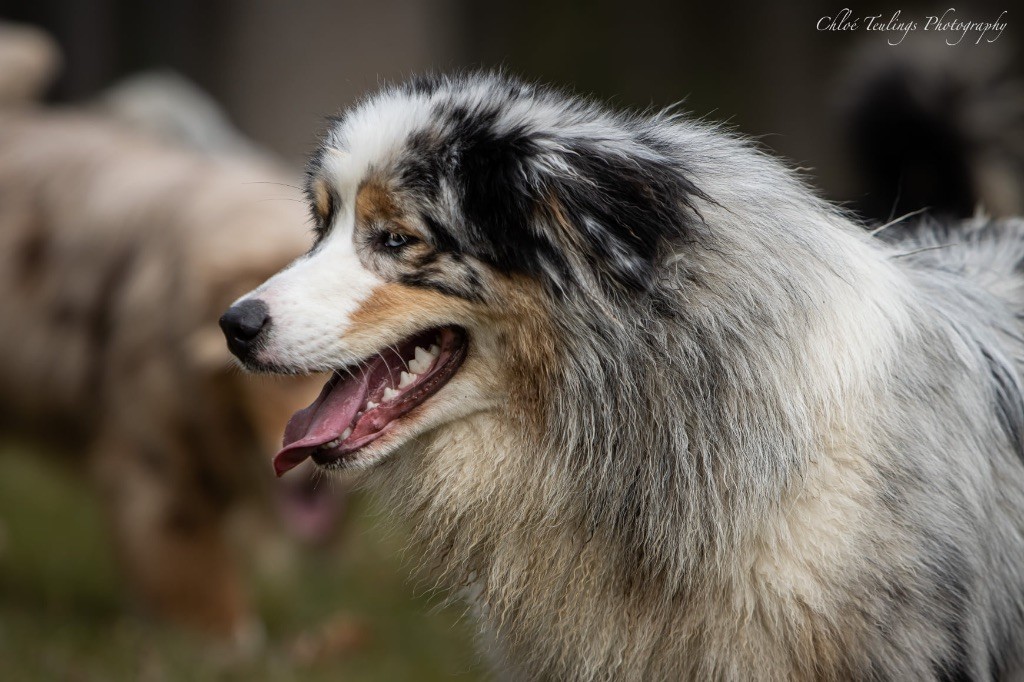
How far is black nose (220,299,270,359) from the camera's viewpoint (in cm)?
234

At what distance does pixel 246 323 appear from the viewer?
2.35 m

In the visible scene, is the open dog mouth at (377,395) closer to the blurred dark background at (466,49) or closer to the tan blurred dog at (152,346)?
the tan blurred dog at (152,346)

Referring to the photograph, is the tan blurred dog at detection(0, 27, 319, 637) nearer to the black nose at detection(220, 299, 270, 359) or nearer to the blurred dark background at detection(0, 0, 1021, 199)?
the black nose at detection(220, 299, 270, 359)

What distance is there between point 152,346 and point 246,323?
7.93ft

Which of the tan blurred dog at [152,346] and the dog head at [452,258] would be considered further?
Result: the tan blurred dog at [152,346]

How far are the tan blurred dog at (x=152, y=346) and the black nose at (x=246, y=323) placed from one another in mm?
1926

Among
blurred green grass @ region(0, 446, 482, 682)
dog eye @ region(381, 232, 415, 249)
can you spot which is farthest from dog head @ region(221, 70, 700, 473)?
blurred green grass @ region(0, 446, 482, 682)

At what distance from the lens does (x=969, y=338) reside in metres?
2.52

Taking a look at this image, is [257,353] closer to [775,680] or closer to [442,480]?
[442,480]

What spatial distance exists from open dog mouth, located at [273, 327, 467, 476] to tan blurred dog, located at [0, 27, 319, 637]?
186 centimetres

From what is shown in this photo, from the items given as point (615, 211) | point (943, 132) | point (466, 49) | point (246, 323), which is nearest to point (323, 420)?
point (246, 323)

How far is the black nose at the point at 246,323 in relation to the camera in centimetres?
234

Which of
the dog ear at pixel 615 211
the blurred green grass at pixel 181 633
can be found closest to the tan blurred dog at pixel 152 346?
the blurred green grass at pixel 181 633

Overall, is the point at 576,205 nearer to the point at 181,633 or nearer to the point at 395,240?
the point at 395,240
